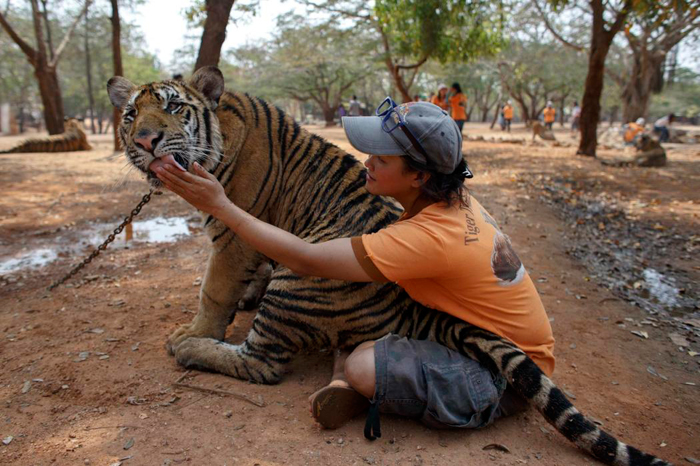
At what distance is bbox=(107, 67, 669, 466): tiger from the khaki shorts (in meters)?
0.11

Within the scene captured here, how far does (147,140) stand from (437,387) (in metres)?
2.19

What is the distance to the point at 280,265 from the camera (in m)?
3.21

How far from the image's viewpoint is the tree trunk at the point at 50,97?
17406 millimetres

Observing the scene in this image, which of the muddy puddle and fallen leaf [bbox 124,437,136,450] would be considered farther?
the muddy puddle

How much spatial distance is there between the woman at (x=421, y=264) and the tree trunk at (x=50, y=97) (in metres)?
18.6

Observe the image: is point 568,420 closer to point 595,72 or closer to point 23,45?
point 595,72

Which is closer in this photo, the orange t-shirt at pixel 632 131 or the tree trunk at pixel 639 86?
the orange t-shirt at pixel 632 131

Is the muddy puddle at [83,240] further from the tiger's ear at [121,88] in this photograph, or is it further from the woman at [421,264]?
the woman at [421,264]

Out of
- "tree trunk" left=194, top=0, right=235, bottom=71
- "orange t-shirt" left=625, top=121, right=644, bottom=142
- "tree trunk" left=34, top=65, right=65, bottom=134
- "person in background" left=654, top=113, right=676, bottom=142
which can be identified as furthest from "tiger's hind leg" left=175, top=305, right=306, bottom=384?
"person in background" left=654, top=113, right=676, bottom=142

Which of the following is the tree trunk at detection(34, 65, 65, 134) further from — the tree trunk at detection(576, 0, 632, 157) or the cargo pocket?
the cargo pocket

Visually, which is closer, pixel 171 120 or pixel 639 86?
pixel 171 120

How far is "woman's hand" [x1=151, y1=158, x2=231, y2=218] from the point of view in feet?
7.96

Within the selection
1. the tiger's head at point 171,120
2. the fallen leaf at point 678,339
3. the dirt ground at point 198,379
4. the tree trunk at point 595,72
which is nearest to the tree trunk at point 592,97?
the tree trunk at point 595,72

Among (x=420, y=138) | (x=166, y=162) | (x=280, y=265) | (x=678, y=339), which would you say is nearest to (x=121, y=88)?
(x=166, y=162)
